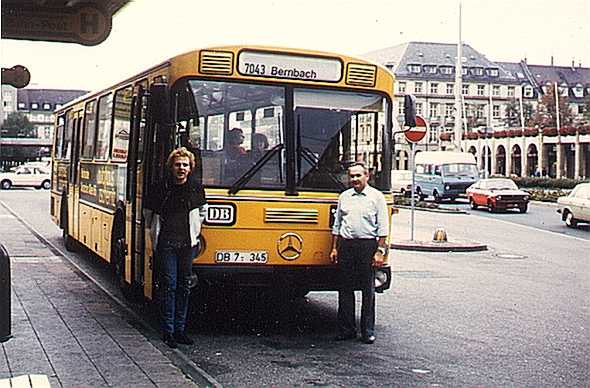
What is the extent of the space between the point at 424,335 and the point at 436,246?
11.5m

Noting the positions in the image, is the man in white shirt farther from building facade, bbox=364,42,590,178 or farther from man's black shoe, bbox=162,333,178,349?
building facade, bbox=364,42,590,178

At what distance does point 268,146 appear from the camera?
1017cm

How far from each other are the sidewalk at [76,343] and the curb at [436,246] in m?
9.48

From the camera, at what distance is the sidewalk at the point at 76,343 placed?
7.62m

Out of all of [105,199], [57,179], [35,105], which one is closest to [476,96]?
[35,105]

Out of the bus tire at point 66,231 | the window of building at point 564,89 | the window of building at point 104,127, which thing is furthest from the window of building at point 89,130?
the window of building at point 564,89

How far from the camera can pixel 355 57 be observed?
34.9ft

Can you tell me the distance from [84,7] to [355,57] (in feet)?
9.73

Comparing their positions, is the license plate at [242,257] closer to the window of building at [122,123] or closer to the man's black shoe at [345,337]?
the man's black shoe at [345,337]

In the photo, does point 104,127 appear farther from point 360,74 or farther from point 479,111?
point 479,111

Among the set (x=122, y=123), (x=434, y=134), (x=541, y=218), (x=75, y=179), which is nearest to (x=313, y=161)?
(x=122, y=123)

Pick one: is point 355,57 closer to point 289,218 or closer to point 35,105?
point 289,218

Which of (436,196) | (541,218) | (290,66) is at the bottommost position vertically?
(541,218)

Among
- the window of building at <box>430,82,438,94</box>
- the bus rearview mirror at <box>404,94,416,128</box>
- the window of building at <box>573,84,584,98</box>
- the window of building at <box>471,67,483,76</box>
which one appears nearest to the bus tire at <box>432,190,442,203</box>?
the window of building at <box>430,82,438,94</box>
